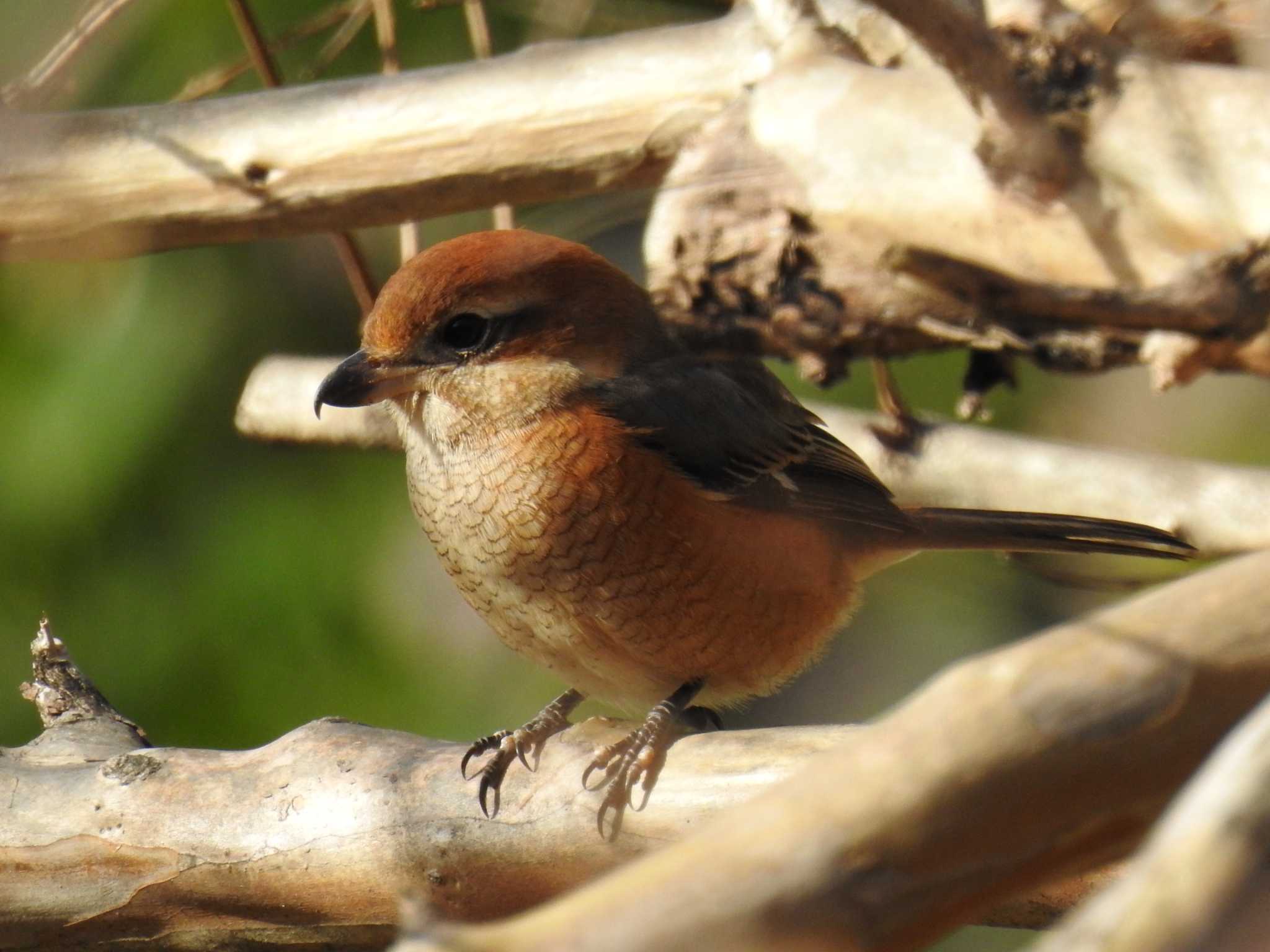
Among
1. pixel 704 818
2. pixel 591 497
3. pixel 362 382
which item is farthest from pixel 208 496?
pixel 704 818

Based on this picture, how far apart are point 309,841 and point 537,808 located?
395 mm

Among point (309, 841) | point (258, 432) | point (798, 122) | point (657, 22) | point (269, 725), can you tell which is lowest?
point (269, 725)

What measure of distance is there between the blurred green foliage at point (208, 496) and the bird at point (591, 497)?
136cm

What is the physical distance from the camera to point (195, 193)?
3.43 m

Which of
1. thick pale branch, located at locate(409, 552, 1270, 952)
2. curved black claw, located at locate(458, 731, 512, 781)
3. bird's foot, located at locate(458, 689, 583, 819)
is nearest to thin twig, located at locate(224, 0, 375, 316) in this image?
bird's foot, located at locate(458, 689, 583, 819)

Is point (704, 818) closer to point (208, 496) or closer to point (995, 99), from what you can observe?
point (995, 99)

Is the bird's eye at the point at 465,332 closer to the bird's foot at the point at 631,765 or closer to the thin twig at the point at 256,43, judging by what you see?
the bird's foot at the point at 631,765

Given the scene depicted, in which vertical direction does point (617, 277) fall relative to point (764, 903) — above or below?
above

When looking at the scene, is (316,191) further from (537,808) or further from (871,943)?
(871,943)

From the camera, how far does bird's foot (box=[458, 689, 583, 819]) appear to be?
2.46m

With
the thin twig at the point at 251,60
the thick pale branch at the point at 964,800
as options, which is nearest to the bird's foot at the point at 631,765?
the thick pale branch at the point at 964,800

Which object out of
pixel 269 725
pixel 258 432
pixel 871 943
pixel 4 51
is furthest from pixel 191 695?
pixel 871 943

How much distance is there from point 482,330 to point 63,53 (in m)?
1.17

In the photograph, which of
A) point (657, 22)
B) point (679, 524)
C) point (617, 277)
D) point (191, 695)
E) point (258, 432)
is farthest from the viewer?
point (191, 695)
